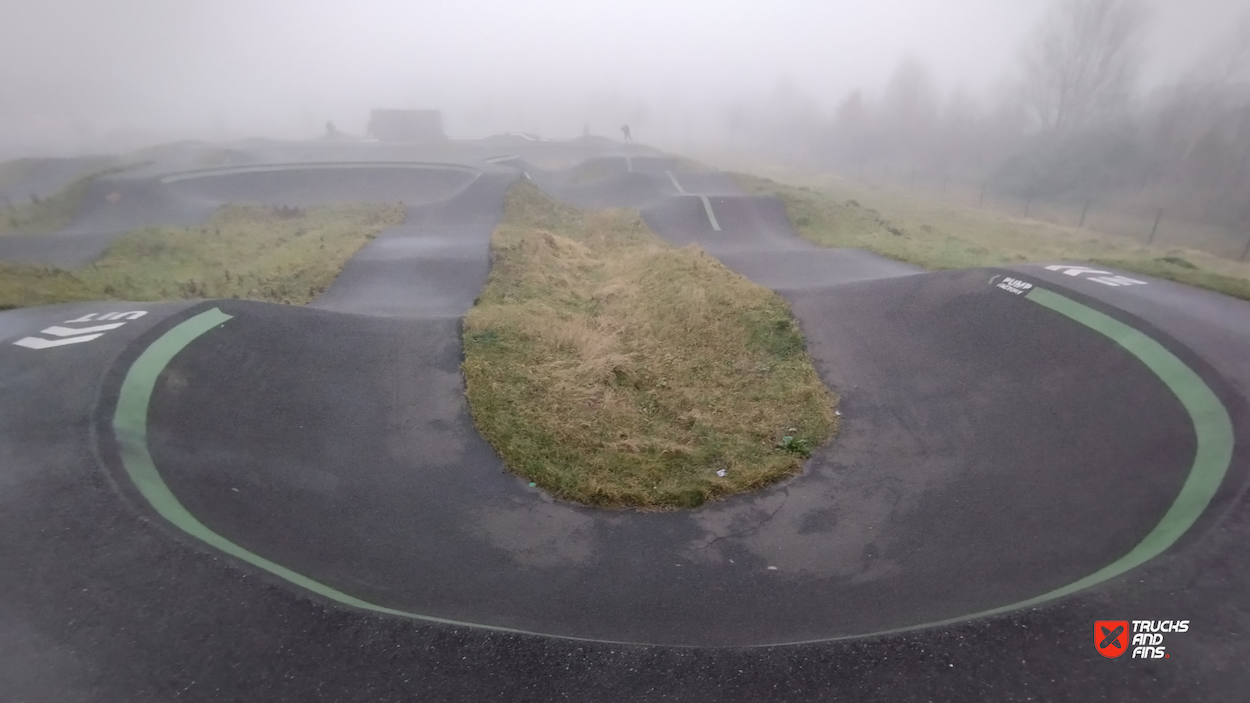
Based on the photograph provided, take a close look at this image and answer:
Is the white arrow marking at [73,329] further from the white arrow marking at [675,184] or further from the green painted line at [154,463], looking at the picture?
the white arrow marking at [675,184]

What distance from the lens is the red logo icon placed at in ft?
Result: 14.8

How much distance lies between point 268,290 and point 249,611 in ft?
47.3

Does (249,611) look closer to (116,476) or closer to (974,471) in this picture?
(116,476)

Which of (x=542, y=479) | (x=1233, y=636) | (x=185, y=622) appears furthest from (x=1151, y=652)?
(x=185, y=622)

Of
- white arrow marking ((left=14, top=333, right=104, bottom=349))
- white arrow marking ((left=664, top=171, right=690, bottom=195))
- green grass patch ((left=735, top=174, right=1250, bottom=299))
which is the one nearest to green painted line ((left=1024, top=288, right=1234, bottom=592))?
green grass patch ((left=735, top=174, right=1250, bottom=299))

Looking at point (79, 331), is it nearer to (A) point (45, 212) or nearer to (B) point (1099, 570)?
(B) point (1099, 570)

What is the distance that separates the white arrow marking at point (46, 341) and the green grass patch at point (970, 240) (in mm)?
19947

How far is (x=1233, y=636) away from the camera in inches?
175

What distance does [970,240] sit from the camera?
23656mm

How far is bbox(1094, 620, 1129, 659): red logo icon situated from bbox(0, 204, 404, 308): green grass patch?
55.1ft

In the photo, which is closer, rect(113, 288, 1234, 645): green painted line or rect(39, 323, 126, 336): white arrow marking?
rect(113, 288, 1234, 645): green painted line

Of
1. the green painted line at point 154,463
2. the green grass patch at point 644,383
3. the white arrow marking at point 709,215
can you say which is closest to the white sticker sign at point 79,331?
the green painted line at point 154,463

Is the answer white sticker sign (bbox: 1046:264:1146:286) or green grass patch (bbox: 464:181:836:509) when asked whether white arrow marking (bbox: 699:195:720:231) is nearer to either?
green grass patch (bbox: 464:181:836:509)

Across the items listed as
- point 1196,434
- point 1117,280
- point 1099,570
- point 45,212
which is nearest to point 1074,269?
point 1117,280
